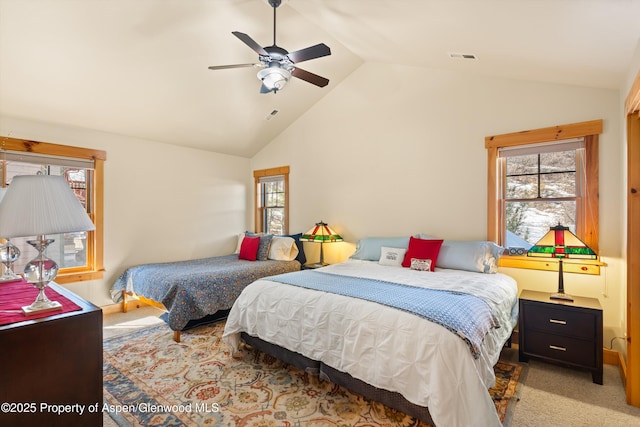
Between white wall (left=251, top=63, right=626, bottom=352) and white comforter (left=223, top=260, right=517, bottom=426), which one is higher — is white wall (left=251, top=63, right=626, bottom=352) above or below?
above

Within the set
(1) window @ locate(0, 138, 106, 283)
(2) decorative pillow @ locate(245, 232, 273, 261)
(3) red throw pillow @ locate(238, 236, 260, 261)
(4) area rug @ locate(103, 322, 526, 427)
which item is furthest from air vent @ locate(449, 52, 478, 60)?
(1) window @ locate(0, 138, 106, 283)

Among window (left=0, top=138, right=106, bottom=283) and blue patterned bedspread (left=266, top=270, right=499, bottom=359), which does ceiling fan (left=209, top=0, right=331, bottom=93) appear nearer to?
blue patterned bedspread (left=266, top=270, right=499, bottom=359)

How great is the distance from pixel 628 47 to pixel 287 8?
2682 mm

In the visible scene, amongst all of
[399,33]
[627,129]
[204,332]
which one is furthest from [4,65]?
[627,129]

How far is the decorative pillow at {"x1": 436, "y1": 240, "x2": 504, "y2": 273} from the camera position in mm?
3072

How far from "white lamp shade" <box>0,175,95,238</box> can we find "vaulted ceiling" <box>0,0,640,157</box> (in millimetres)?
1954

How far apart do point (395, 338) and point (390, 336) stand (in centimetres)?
3

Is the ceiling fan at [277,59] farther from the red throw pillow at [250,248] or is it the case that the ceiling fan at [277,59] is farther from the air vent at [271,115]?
the red throw pillow at [250,248]

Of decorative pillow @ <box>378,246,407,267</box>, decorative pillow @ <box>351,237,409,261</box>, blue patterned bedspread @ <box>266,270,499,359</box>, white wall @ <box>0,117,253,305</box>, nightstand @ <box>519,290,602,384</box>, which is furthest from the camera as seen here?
white wall @ <box>0,117,253,305</box>

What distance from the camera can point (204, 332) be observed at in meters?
3.41

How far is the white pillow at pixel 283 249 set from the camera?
4.60 meters

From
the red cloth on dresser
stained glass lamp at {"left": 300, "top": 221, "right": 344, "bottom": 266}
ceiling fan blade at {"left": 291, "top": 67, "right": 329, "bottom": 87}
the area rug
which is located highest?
ceiling fan blade at {"left": 291, "top": 67, "right": 329, "bottom": 87}

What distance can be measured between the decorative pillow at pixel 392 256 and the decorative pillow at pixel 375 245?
0.47 feet

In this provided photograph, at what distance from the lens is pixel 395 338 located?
5.81 ft
